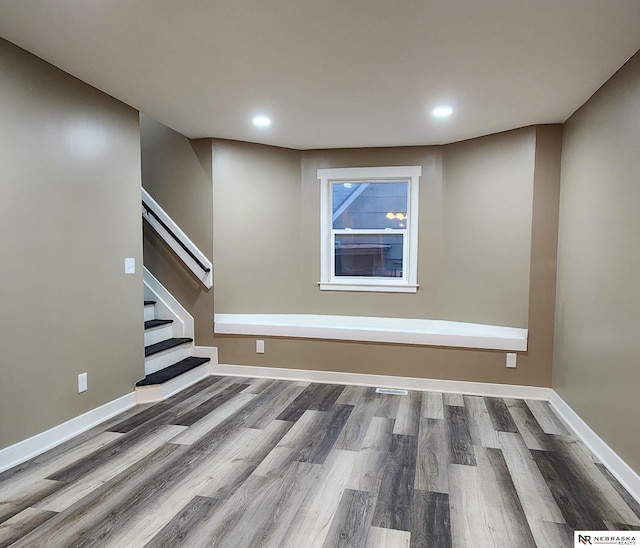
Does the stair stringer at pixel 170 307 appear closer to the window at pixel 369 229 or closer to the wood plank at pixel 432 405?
the window at pixel 369 229

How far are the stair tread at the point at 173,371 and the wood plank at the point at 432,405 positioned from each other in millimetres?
2150

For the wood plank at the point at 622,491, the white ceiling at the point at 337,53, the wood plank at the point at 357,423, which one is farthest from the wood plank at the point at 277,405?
the white ceiling at the point at 337,53

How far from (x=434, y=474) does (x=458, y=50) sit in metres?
2.37

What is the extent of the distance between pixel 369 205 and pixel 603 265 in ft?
7.82

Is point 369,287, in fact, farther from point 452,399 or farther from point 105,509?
point 105,509

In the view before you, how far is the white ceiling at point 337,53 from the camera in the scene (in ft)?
6.13

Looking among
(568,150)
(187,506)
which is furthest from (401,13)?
(187,506)

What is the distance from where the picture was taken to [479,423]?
305 centimetres

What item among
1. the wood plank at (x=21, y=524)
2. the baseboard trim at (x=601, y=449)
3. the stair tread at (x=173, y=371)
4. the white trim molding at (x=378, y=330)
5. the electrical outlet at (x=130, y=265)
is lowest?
the wood plank at (x=21, y=524)

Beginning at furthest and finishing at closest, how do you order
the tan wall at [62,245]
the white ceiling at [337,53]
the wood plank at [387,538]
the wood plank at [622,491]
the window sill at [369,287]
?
1. the window sill at [369,287]
2. the tan wall at [62,245]
3. the wood plank at [622,491]
4. the white ceiling at [337,53]
5. the wood plank at [387,538]

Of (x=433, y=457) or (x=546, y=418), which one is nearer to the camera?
(x=433, y=457)

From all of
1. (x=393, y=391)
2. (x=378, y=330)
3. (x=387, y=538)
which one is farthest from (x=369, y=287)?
(x=387, y=538)

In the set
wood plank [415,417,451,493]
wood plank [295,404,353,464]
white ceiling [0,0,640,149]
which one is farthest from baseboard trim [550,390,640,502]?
white ceiling [0,0,640,149]

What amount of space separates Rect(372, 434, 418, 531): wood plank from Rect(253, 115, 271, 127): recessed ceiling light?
8.81 ft
